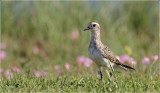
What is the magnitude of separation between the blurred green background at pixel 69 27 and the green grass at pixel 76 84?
4.89 meters

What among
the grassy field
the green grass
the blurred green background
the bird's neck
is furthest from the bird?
the blurred green background

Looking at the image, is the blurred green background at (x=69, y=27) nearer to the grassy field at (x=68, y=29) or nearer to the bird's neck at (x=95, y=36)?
the grassy field at (x=68, y=29)

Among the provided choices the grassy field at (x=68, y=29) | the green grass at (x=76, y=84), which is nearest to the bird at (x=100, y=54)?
the green grass at (x=76, y=84)

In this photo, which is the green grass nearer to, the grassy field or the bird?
the bird

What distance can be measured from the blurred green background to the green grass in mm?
4889

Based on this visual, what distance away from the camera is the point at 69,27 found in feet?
45.8

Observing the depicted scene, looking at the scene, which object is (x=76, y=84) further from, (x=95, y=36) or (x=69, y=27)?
(x=69, y=27)

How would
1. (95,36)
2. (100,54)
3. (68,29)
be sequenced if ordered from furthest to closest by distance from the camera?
(68,29), (95,36), (100,54)

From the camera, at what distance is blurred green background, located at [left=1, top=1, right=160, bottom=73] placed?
13.3m

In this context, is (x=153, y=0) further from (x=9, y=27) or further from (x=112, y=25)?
(x=9, y=27)

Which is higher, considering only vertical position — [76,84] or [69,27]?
[69,27]

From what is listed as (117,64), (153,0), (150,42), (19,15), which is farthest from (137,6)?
(117,64)

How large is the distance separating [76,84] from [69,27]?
6.46 meters

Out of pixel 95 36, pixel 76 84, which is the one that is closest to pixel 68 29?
pixel 95 36
